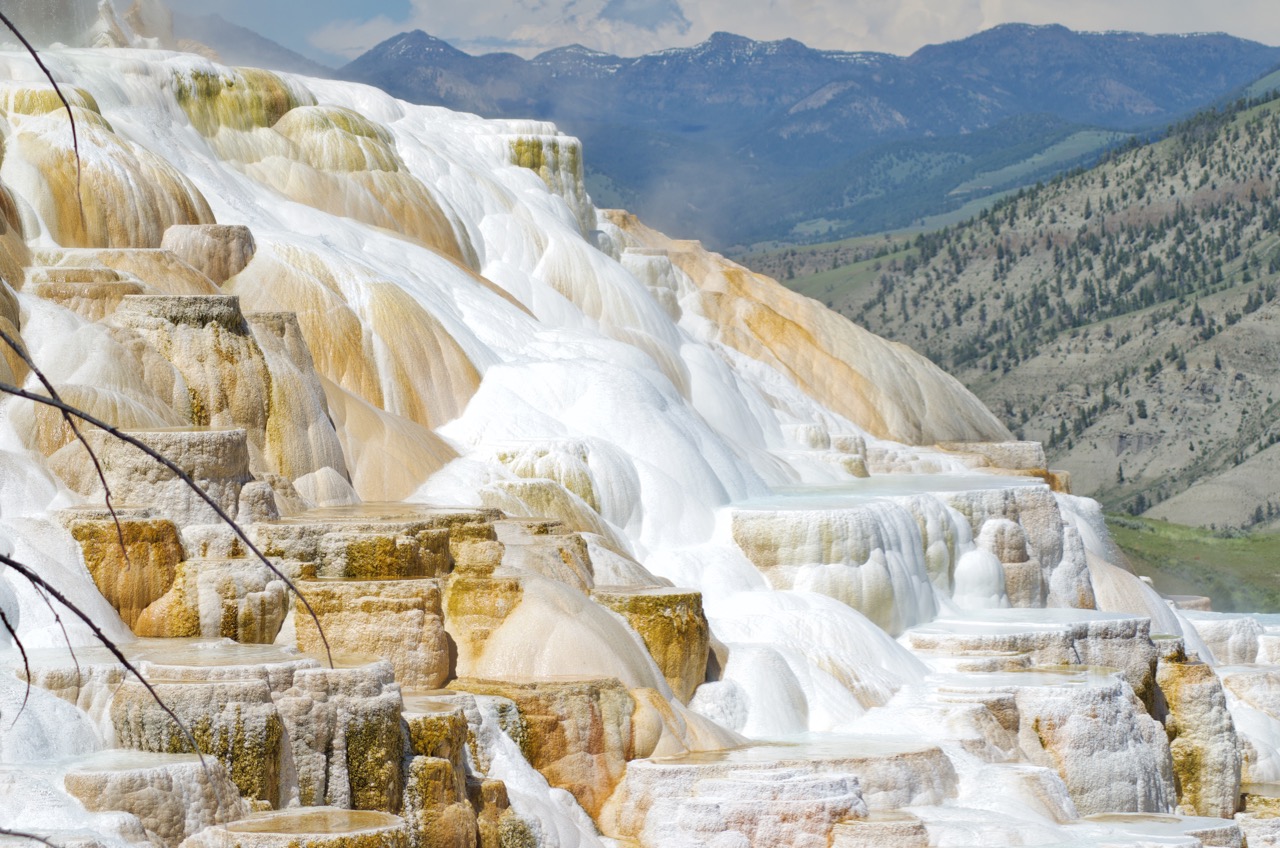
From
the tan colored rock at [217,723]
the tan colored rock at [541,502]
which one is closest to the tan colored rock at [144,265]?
the tan colored rock at [541,502]

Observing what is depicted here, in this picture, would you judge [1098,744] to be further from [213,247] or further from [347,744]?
[213,247]

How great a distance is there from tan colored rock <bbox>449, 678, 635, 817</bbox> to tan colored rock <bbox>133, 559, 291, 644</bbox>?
1.58 m

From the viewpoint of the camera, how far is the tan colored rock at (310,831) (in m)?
11.1

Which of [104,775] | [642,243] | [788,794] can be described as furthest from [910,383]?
[104,775]

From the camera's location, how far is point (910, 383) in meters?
34.4

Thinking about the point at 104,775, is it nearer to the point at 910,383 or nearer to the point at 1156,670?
the point at 1156,670

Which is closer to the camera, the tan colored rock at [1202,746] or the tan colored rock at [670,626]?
the tan colored rock at [670,626]

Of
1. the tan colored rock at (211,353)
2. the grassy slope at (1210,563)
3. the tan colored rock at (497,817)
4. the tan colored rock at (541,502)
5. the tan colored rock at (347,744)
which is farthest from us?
the grassy slope at (1210,563)

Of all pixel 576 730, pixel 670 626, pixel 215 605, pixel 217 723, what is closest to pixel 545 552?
pixel 670 626

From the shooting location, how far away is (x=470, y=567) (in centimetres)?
1636

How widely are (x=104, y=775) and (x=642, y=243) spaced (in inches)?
1096

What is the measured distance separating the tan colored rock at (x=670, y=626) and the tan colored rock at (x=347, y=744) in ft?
14.6

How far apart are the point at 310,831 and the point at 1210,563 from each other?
39578 mm

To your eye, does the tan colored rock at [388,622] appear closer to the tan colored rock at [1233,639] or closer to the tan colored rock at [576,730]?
the tan colored rock at [576,730]
